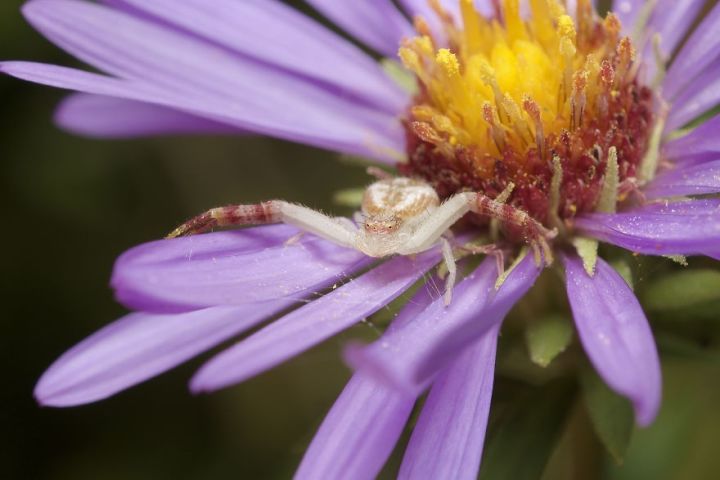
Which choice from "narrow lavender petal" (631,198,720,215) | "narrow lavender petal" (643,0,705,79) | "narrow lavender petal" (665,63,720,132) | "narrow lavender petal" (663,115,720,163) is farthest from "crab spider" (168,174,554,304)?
"narrow lavender petal" (643,0,705,79)

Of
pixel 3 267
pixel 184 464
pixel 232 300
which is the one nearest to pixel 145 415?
pixel 184 464

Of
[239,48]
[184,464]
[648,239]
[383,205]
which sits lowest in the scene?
[184,464]

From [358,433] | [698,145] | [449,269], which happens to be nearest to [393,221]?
[449,269]

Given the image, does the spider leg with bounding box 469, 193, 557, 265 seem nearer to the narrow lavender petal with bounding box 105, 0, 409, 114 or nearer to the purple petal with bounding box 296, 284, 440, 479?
the purple petal with bounding box 296, 284, 440, 479

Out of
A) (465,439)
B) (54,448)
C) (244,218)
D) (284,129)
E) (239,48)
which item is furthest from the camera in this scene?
(54,448)

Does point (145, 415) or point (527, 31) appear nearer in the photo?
point (527, 31)

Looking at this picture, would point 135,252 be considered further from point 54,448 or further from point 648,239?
point 54,448

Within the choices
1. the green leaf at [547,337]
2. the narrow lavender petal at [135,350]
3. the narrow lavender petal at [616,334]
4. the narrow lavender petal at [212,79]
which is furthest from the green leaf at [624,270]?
the narrow lavender petal at [212,79]

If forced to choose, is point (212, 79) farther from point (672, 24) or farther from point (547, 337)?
point (672, 24)
